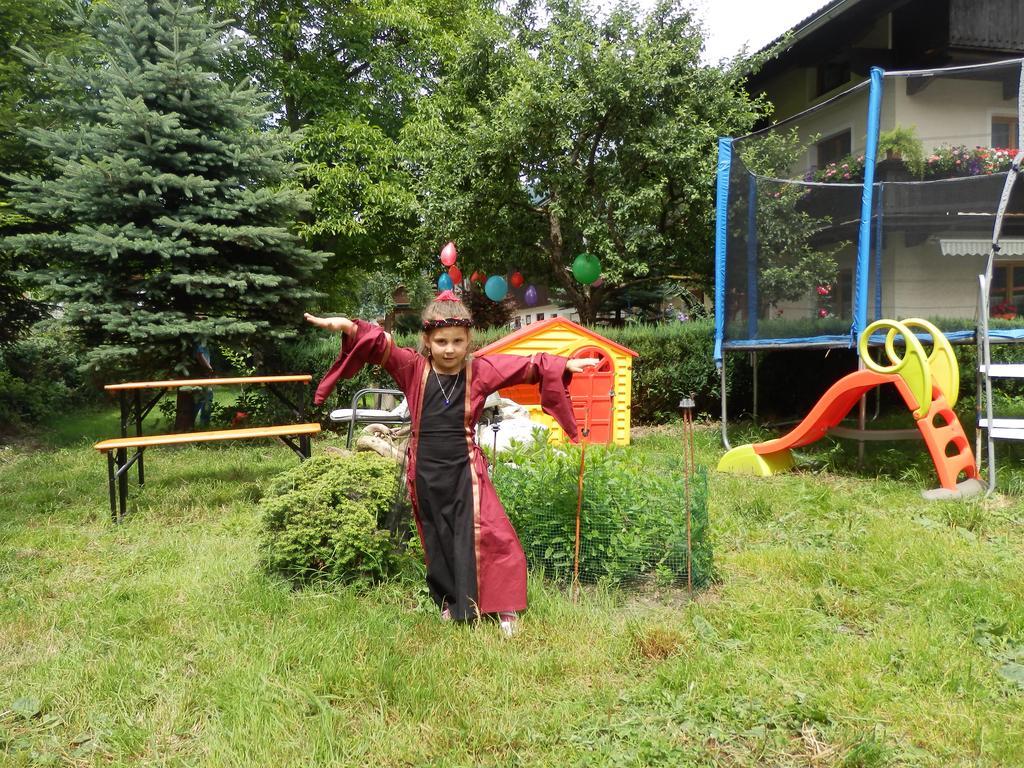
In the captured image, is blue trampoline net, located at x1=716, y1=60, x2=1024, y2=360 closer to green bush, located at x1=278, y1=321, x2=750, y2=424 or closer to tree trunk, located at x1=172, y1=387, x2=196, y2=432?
green bush, located at x1=278, y1=321, x2=750, y2=424

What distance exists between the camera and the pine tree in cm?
820

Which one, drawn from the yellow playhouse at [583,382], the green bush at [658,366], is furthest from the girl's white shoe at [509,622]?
the green bush at [658,366]

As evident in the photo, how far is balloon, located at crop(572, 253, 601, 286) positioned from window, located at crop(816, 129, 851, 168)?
5.52 metres

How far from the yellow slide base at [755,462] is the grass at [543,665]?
1975 mm

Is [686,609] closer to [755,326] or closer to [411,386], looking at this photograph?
[411,386]

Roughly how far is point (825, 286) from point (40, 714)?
6703 millimetres

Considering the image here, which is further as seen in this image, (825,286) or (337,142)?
(337,142)

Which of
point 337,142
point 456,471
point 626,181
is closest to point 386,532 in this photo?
point 456,471

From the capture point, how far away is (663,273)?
14.5 meters

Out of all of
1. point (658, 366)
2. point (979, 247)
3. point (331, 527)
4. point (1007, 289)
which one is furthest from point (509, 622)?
point (658, 366)

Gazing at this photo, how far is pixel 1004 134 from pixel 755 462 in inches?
150

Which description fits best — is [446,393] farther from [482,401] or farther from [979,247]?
[979,247]

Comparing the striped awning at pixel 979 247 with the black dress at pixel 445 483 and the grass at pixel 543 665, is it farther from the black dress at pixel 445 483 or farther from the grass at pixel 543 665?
the black dress at pixel 445 483

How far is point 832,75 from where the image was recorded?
1369 cm
